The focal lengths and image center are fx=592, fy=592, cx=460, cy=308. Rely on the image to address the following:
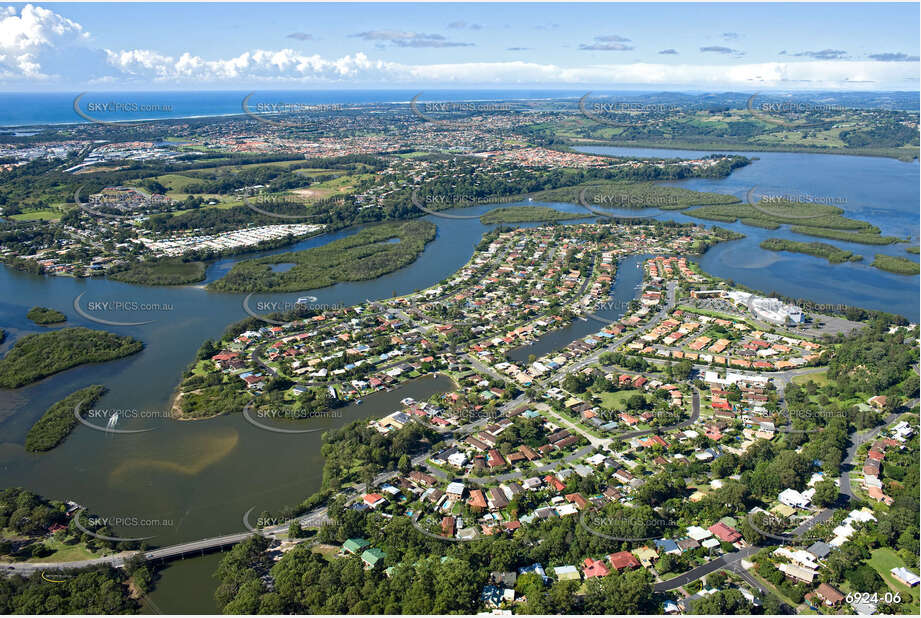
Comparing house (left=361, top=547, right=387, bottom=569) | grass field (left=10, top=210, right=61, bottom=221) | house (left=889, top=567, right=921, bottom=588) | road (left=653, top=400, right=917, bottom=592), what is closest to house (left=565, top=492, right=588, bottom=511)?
road (left=653, top=400, right=917, bottom=592)

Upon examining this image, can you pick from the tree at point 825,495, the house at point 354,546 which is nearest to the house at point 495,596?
the house at point 354,546

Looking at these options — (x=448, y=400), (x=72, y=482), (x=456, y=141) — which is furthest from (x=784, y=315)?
(x=456, y=141)

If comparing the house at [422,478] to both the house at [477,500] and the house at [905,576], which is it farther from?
the house at [905,576]

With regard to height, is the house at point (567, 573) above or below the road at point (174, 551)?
above

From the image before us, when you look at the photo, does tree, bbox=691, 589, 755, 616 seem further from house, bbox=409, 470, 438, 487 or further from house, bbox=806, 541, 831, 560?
house, bbox=409, 470, 438, 487

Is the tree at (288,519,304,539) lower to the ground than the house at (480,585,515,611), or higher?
lower

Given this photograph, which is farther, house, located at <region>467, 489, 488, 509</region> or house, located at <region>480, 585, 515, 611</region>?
house, located at <region>467, 489, 488, 509</region>

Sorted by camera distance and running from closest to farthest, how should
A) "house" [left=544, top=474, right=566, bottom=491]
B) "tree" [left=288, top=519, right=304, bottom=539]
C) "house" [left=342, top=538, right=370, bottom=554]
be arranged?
"house" [left=342, top=538, right=370, bottom=554] < "tree" [left=288, top=519, right=304, bottom=539] < "house" [left=544, top=474, right=566, bottom=491]
